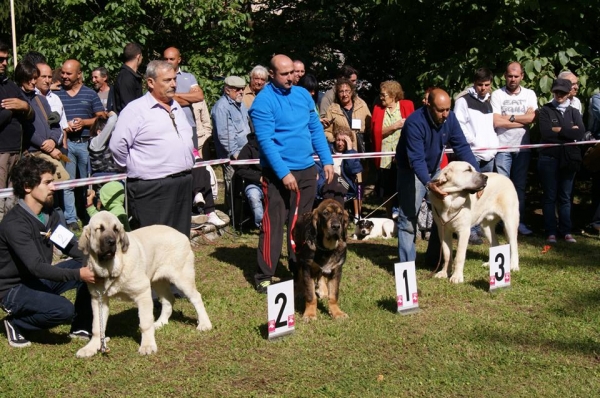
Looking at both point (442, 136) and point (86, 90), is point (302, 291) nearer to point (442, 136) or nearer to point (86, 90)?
point (442, 136)

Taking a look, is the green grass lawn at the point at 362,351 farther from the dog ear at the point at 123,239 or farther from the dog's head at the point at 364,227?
the dog's head at the point at 364,227

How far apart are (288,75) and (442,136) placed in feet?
5.86

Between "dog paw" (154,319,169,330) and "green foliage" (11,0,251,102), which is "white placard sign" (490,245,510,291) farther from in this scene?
"green foliage" (11,0,251,102)

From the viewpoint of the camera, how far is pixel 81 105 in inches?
406

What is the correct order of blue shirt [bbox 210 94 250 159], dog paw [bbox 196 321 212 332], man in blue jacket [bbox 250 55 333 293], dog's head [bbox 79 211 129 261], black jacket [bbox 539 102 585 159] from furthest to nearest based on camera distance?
blue shirt [bbox 210 94 250 159] < black jacket [bbox 539 102 585 159] < man in blue jacket [bbox 250 55 333 293] < dog paw [bbox 196 321 212 332] < dog's head [bbox 79 211 129 261]

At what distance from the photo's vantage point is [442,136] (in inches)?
310

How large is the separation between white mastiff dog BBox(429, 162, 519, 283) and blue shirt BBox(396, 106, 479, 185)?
267 mm

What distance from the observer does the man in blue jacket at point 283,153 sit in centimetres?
721

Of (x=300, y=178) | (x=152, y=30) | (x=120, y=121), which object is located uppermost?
(x=152, y=30)

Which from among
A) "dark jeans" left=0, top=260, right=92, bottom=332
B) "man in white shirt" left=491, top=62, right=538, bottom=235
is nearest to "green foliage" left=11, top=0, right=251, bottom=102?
"man in white shirt" left=491, top=62, right=538, bottom=235

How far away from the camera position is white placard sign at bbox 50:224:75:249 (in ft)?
19.2

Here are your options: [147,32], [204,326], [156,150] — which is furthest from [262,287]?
[147,32]

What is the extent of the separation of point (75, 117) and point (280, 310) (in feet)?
18.3

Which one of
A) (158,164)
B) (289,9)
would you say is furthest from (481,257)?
(289,9)
